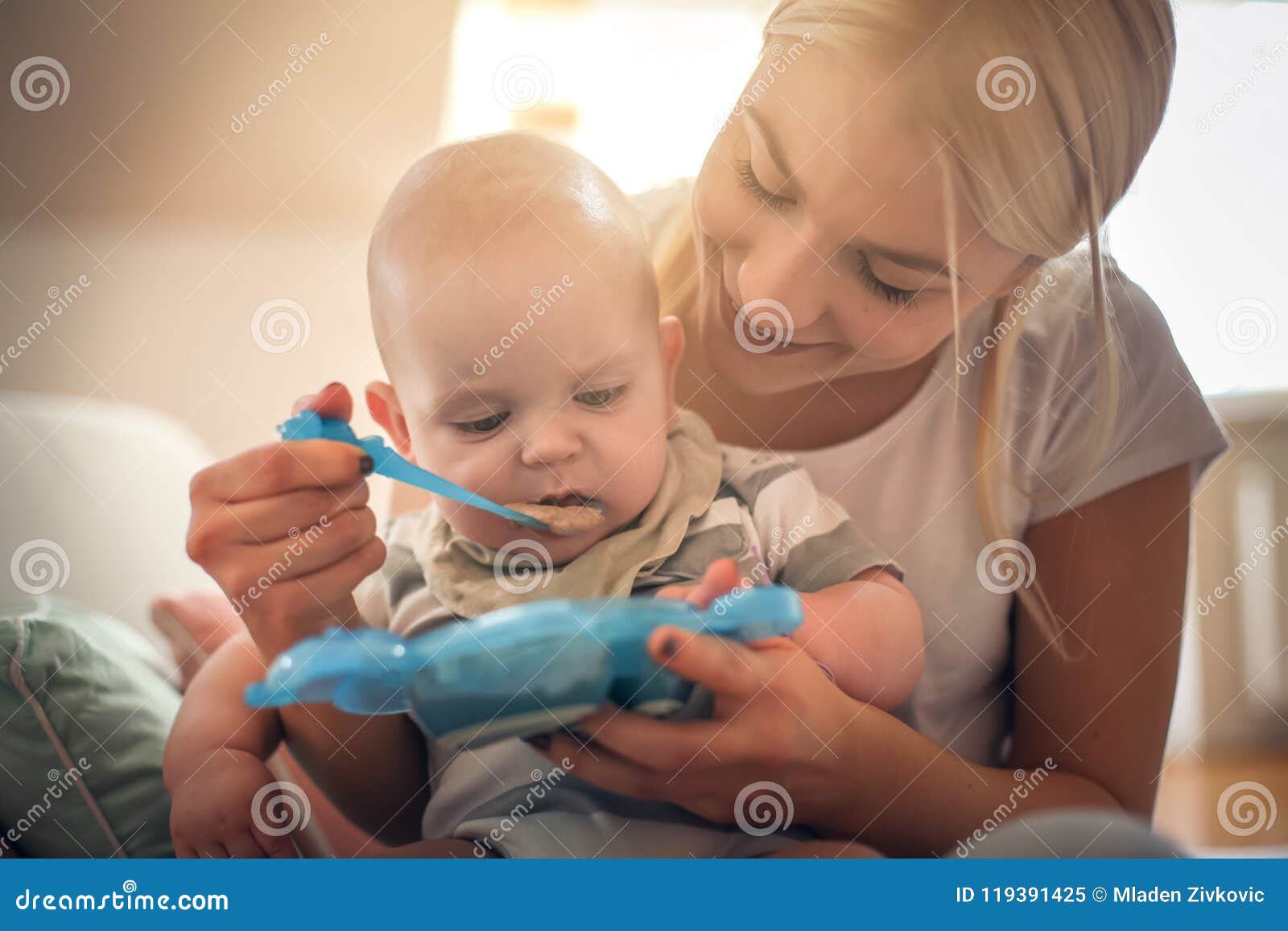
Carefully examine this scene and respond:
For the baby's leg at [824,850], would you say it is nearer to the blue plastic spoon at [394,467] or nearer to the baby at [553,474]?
the baby at [553,474]

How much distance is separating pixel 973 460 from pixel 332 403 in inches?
24.4

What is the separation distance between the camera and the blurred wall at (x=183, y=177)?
1026 millimetres

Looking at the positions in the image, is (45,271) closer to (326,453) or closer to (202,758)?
(326,453)

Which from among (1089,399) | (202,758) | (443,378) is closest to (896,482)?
(1089,399)

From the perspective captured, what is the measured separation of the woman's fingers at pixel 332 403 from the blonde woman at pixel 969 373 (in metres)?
0.32

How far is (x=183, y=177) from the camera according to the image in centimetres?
104

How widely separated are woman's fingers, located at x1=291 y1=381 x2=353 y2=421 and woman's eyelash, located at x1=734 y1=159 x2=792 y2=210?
0.43 m

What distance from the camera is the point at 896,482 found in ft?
3.37

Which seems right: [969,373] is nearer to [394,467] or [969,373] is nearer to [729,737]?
[729,737]

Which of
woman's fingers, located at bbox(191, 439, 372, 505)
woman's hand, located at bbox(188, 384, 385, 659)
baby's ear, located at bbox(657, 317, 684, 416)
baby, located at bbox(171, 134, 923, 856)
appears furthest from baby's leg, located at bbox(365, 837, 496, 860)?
baby's ear, located at bbox(657, 317, 684, 416)

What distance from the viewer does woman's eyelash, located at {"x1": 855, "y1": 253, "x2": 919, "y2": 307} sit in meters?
0.99

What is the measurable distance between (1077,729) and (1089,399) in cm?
32

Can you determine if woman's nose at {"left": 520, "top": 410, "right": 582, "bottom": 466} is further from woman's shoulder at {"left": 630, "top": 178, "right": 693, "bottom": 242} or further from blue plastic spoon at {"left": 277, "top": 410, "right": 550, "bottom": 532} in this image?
woman's shoulder at {"left": 630, "top": 178, "right": 693, "bottom": 242}

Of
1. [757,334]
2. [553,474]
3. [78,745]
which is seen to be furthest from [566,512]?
[78,745]
